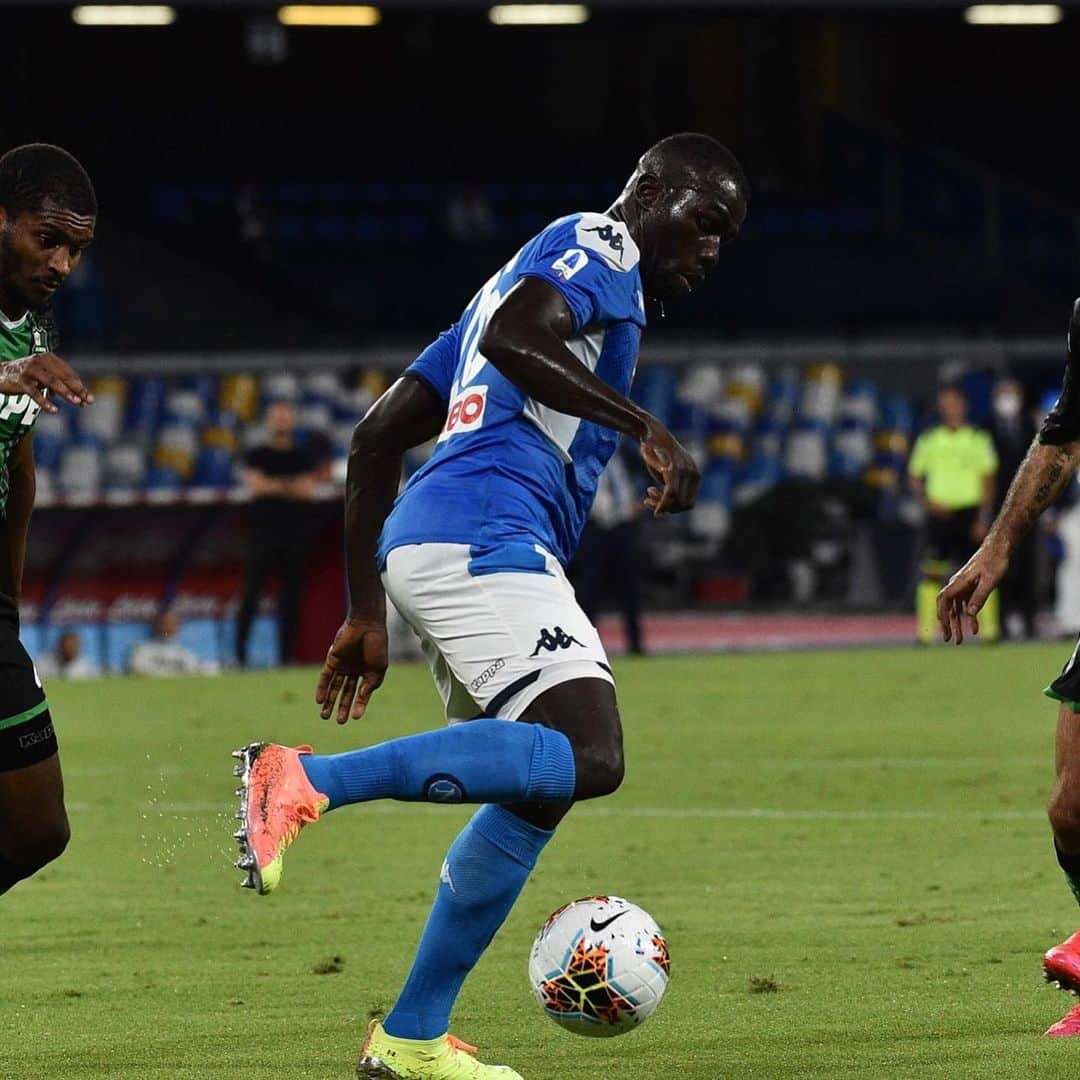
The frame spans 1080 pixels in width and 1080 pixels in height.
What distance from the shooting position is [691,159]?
4.93 meters

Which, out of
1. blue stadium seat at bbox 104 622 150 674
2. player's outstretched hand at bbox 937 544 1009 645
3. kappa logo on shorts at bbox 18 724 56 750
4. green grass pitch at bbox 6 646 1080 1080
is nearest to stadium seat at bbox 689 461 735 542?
blue stadium seat at bbox 104 622 150 674

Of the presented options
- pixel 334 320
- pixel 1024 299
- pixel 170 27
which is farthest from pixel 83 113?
pixel 1024 299

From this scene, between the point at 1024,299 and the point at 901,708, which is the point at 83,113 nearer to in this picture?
the point at 1024,299

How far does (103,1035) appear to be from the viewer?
5.45 m

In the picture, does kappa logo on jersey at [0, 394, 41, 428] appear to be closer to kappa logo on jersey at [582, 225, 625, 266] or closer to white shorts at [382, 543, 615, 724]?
white shorts at [382, 543, 615, 724]

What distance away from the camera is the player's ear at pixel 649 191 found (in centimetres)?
495

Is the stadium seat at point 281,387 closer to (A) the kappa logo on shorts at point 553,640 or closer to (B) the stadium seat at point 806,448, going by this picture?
(B) the stadium seat at point 806,448

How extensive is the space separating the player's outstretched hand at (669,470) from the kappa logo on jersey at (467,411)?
56cm

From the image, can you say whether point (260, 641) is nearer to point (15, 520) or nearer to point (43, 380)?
point (15, 520)

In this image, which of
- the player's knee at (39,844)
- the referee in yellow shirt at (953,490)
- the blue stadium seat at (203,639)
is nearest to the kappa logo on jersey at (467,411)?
the player's knee at (39,844)

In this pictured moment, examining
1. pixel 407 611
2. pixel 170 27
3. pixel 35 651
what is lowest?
pixel 35 651

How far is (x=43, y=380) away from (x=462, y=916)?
150 centimetres

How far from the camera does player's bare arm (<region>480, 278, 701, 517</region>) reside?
4383 mm

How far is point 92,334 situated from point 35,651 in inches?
575
